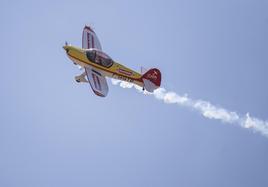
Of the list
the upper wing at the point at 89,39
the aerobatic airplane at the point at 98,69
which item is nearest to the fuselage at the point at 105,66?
the aerobatic airplane at the point at 98,69

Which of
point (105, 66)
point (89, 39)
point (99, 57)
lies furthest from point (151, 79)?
point (89, 39)

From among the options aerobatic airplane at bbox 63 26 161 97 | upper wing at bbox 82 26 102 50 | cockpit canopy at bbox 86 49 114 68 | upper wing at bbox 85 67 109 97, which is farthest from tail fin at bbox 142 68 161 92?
upper wing at bbox 82 26 102 50

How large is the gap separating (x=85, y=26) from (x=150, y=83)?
24.8ft

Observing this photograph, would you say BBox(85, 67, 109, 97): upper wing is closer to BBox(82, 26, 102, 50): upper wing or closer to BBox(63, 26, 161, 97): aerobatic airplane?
BBox(63, 26, 161, 97): aerobatic airplane

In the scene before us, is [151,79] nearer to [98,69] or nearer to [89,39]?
[98,69]

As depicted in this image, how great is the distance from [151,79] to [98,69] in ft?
15.4

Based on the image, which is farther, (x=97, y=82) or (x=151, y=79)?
(x=151, y=79)

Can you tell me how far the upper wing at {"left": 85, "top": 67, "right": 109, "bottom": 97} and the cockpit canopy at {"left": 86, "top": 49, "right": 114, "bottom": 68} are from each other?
0.81 m

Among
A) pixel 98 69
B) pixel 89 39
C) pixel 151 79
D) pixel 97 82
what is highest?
pixel 89 39

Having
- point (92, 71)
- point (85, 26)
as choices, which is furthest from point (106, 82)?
point (85, 26)

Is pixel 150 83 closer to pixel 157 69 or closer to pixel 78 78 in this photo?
pixel 157 69

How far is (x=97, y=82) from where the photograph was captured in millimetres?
63812

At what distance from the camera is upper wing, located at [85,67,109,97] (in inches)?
2456

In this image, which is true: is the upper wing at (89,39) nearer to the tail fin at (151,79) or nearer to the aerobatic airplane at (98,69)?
the aerobatic airplane at (98,69)
